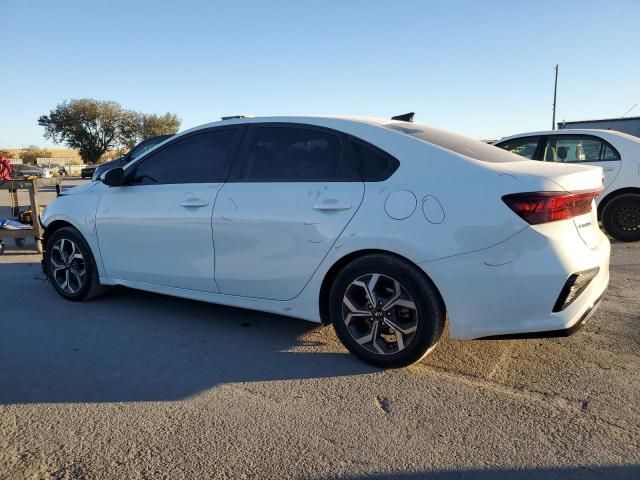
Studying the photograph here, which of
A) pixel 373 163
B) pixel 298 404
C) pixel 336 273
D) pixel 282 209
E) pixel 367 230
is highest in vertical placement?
pixel 373 163

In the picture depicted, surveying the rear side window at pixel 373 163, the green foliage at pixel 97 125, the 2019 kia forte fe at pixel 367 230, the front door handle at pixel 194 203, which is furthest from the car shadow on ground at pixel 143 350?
the green foliage at pixel 97 125

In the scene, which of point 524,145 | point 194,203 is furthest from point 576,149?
point 194,203

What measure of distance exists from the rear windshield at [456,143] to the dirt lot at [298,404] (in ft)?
4.41

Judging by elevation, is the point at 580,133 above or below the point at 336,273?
above

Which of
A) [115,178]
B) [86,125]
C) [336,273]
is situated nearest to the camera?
[336,273]

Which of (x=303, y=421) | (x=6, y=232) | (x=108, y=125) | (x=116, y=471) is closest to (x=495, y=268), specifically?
(x=303, y=421)

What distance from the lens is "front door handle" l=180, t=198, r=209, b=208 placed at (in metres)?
3.97

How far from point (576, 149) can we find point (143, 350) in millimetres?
6892

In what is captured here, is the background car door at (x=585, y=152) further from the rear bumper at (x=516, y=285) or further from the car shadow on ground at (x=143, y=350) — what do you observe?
the car shadow on ground at (x=143, y=350)

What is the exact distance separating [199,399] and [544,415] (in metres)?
1.93

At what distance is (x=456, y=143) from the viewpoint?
3.60 m

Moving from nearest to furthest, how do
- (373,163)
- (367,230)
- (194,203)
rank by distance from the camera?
(367,230), (373,163), (194,203)

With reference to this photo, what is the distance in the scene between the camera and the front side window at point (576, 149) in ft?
25.2

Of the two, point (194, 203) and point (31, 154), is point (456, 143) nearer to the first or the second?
point (194, 203)
